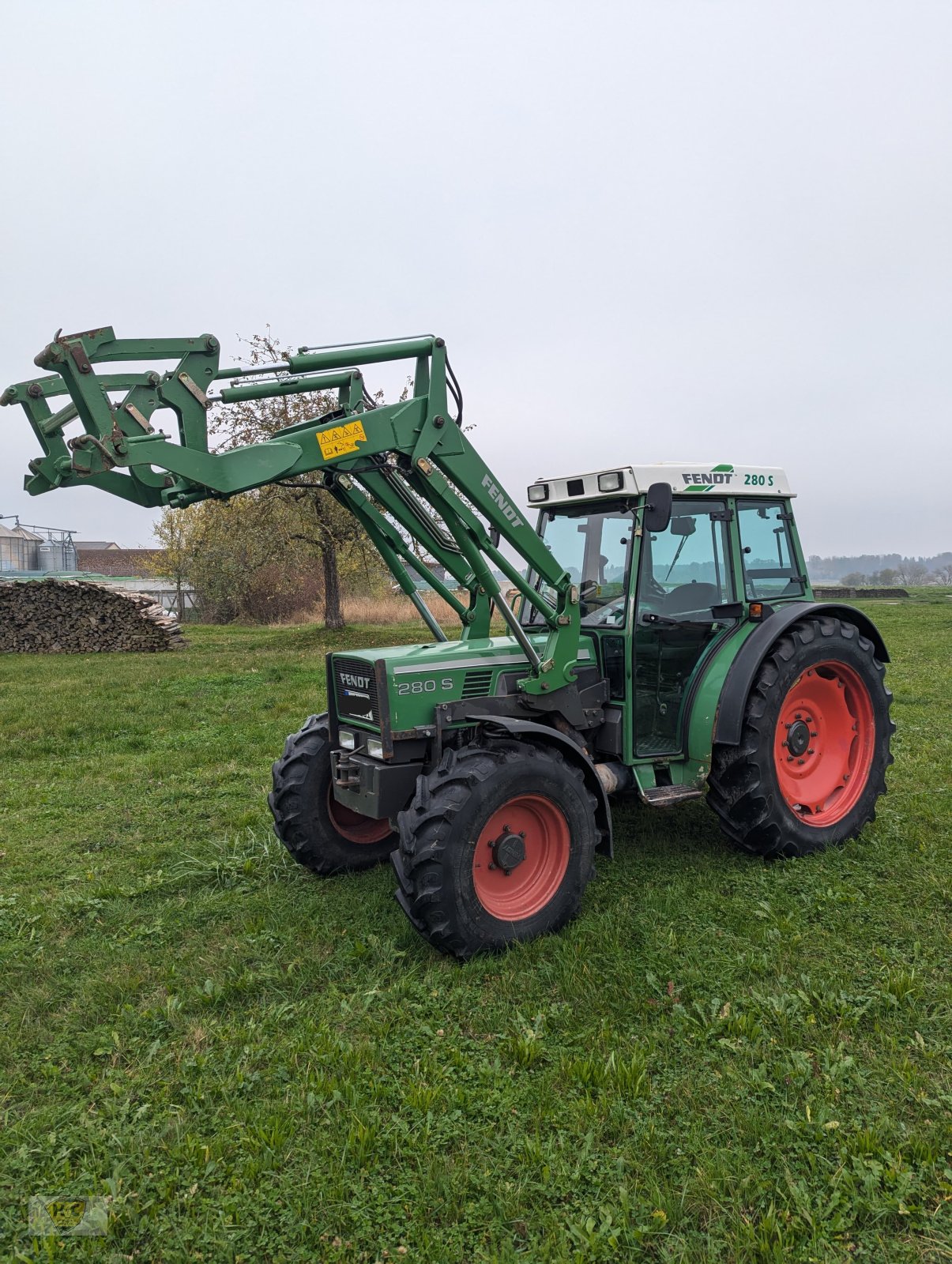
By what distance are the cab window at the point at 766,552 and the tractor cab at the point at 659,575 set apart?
0.01m

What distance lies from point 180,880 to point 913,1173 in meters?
4.04

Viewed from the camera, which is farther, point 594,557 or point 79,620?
point 79,620

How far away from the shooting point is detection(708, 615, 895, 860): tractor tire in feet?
15.7

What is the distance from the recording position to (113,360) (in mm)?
3572

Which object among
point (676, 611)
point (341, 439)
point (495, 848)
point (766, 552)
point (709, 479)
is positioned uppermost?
point (341, 439)

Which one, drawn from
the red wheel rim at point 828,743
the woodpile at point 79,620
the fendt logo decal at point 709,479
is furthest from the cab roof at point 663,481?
the woodpile at point 79,620

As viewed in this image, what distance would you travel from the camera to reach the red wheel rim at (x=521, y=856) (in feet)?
13.2

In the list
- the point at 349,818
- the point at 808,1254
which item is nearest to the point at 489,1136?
the point at 808,1254

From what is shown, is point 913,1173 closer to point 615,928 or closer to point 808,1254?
point 808,1254

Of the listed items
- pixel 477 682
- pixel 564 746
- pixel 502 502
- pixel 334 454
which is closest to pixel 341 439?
pixel 334 454

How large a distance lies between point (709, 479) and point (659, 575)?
28.3 inches

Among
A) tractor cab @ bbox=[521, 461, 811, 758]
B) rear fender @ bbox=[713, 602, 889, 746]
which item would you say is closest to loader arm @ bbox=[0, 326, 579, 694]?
tractor cab @ bbox=[521, 461, 811, 758]

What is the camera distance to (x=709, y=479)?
5176 millimetres

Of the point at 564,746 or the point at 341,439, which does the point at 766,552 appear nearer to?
the point at 564,746
